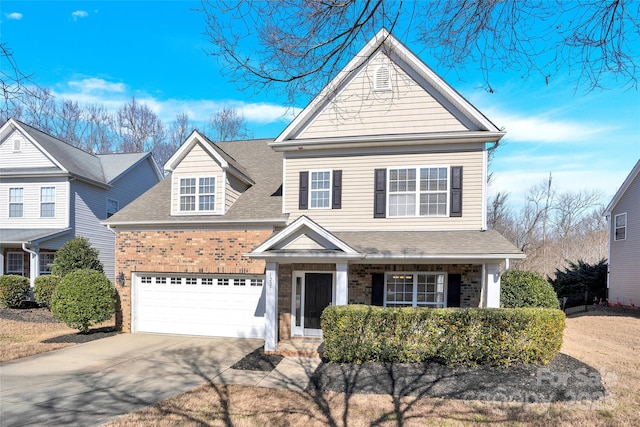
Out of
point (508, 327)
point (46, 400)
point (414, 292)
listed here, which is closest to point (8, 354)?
point (46, 400)

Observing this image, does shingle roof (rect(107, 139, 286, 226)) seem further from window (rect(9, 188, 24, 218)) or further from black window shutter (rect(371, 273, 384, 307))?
window (rect(9, 188, 24, 218))

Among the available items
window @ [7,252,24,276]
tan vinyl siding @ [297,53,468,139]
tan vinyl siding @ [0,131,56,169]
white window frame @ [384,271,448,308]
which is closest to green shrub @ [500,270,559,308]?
white window frame @ [384,271,448,308]

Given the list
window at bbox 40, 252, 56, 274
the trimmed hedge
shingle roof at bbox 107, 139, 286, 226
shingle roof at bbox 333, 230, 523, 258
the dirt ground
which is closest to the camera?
the dirt ground

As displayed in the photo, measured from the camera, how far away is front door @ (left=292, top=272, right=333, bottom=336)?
10602mm

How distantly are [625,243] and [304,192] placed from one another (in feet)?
56.4

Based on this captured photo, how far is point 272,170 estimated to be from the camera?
550 inches

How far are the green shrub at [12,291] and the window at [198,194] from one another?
902 centimetres

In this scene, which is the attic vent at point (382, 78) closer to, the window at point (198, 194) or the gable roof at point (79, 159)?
the window at point (198, 194)

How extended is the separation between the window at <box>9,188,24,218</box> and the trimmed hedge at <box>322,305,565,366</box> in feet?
56.9

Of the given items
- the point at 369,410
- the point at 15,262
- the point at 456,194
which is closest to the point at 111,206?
the point at 15,262

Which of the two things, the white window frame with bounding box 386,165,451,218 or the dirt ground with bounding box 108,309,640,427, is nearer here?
the dirt ground with bounding box 108,309,640,427

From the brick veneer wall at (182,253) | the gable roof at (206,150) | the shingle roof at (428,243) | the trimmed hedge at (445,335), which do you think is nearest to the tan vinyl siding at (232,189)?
the gable roof at (206,150)

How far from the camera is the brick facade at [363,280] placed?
9.94m

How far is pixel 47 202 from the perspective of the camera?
56.4 ft
